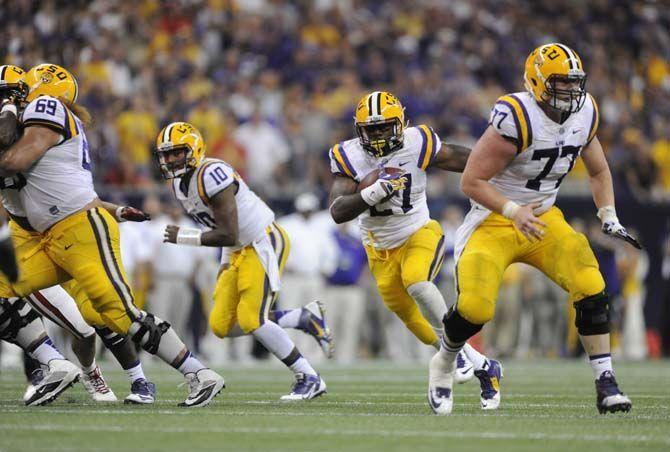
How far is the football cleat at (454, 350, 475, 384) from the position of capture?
7.17m

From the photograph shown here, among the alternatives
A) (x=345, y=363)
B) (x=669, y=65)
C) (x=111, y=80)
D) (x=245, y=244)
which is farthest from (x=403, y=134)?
(x=669, y=65)

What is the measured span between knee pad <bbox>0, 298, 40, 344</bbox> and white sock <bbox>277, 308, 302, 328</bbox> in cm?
189

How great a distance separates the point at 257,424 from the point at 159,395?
2215mm

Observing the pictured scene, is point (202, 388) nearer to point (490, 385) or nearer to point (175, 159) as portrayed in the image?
point (175, 159)

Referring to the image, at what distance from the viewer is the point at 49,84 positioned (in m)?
7.14

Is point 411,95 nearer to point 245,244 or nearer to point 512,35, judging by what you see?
point 512,35

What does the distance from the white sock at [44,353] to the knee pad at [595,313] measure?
9.59 feet

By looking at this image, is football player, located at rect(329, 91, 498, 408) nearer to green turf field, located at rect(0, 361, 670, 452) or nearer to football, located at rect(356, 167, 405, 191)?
football, located at rect(356, 167, 405, 191)

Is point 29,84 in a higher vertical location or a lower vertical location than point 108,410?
higher

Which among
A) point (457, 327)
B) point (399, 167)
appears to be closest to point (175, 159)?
point (399, 167)

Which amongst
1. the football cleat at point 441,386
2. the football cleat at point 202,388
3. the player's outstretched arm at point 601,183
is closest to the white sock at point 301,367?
the football cleat at point 202,388

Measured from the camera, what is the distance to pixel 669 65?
1800cm

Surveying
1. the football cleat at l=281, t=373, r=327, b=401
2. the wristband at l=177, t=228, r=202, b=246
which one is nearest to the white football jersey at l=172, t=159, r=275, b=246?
the wristband at l=177, t=228, r=202, b=246

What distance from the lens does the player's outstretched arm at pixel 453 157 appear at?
24.0 feet
